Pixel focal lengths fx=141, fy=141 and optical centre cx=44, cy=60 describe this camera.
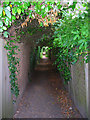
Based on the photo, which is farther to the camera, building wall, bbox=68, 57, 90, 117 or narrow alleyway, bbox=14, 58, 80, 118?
narrow alleyway, bbox=14, 58, 80, 118

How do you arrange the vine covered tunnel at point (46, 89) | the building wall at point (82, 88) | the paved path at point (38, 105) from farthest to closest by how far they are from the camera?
1. the paved path at point (38, 105)
2. the building wall at point (82, 88)
3. the vine covered tunnel at point (46, 89)

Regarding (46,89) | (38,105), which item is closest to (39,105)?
(38,105)

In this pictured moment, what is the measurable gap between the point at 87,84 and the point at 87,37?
1698 millimetres

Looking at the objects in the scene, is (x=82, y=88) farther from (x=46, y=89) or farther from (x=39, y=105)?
(x=46, y=89)

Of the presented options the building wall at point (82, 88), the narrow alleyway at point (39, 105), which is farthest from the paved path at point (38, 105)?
the building wall at point (82, 88)

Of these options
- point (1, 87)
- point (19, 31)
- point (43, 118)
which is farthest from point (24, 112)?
point (19, 31)

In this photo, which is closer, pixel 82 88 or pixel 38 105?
pixel 82 88

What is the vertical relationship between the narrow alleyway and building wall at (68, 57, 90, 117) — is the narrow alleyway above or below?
below

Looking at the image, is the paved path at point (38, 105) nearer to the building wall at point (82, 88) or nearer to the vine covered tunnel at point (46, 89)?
the vine covered tunnel at point (46, 89)

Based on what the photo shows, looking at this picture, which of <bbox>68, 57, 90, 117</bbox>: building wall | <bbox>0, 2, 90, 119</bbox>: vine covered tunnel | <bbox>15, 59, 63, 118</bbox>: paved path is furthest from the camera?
<bbox>15, 59, 63, 118</bbox>: paved path

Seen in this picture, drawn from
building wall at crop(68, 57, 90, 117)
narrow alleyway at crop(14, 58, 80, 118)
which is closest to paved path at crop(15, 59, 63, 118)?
narrow alleyway at crop(14, 58, 80, 118)

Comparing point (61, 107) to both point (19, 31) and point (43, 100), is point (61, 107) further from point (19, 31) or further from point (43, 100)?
point (19, 31)

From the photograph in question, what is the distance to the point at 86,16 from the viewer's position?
245 cm

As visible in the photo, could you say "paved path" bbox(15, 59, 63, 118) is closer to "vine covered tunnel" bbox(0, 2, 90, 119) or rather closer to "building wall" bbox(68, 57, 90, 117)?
"vine covered tunnel" bbox(0, 2, 90, 119)
